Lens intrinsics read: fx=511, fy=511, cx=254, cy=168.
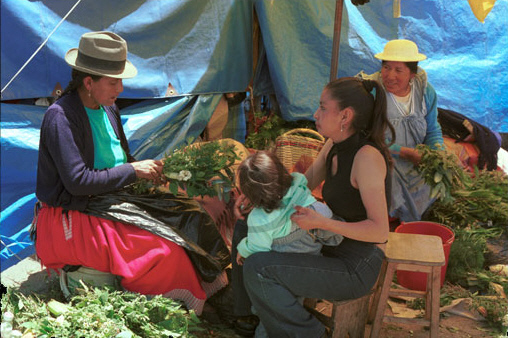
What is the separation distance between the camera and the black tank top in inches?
105

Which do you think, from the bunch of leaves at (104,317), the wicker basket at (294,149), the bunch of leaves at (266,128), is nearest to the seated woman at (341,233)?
the bunch of leaves at (104,317)

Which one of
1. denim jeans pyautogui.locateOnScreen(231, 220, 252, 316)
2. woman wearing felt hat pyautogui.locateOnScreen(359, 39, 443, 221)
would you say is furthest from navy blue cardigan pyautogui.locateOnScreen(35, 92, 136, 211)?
woman wearing felt hat pyautogui.locateOnScreen(359, 39, 443, 221)

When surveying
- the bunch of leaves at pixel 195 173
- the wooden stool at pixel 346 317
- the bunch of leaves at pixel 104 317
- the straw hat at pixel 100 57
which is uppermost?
the straw hat at pixel 100 57

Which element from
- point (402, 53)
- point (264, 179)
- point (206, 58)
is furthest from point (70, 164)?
point (402, 53)

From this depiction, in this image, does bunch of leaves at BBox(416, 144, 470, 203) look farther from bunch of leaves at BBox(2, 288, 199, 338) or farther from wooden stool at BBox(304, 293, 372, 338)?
bunch of leaves at BBox(2, 288, 199, 338)

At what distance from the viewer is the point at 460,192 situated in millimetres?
4648

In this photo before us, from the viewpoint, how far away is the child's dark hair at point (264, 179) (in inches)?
100

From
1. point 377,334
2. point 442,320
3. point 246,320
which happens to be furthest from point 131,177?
point 442,320

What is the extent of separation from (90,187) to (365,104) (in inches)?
60.6

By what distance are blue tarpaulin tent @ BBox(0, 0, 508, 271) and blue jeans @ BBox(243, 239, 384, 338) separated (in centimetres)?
210

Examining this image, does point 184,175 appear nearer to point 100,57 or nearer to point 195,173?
point 195,173

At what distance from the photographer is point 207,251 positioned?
3.23 metres

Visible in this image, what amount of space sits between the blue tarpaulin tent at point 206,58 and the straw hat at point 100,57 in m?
0.75

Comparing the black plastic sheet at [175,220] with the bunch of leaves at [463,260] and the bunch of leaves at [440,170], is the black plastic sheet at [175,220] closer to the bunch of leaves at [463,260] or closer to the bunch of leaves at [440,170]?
the bunch of leaves at [463,260]
